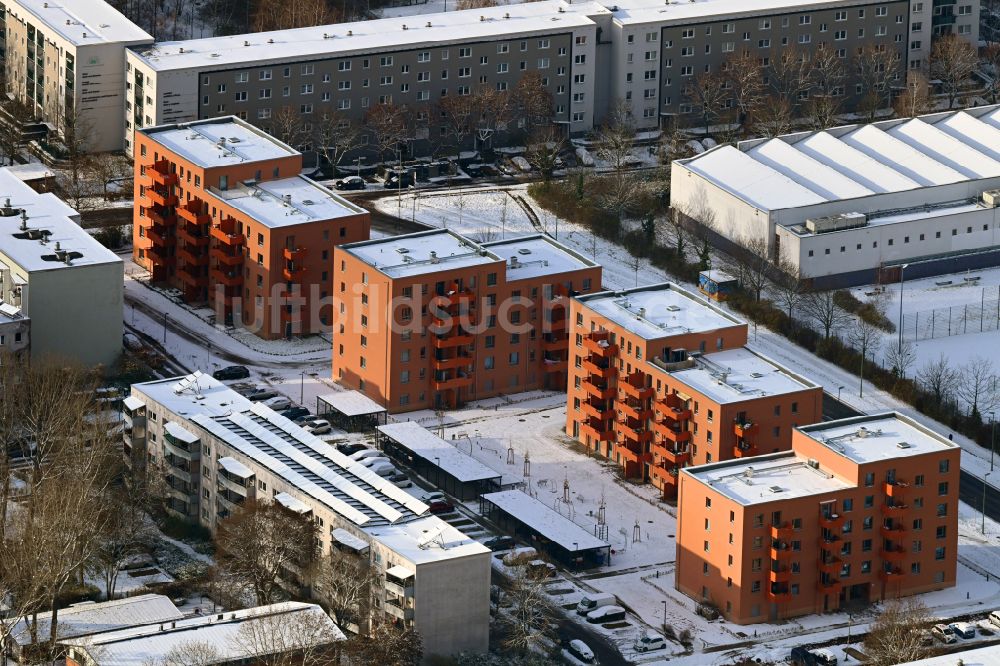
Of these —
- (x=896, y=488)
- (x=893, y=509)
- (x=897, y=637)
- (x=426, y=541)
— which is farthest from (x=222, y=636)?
(x=896, y=488)

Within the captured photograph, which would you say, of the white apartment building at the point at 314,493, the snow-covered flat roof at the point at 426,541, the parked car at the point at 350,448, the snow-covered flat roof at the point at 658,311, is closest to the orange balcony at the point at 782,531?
the snow-covered flat roof at the point at 426,541

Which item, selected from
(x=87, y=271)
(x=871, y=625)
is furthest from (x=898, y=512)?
(x=87, y=271)

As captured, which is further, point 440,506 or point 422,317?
point 422,317

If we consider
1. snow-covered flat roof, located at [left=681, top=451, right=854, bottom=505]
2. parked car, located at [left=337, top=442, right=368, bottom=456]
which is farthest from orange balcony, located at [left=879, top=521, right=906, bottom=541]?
parked car, located at [left=337, top=442, right=368, bottom=456]

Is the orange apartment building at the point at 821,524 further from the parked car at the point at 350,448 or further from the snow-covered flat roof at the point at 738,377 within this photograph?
the parked car at the point at 350,448

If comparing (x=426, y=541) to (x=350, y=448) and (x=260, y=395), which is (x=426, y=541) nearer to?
(x=350, y=448)

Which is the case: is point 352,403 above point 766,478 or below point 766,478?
below
